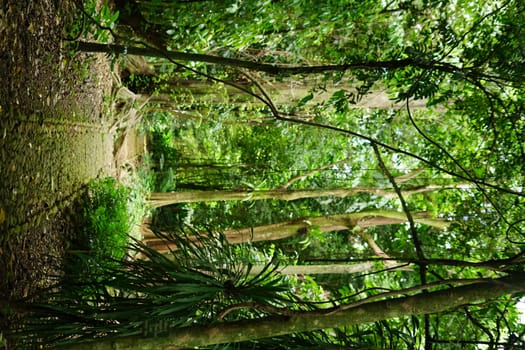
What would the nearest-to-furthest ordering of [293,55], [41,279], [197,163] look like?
[41,279] → [293,55] → [197,163]

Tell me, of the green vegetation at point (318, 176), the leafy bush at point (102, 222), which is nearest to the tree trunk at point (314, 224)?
the green vegetation at point (318, 176)

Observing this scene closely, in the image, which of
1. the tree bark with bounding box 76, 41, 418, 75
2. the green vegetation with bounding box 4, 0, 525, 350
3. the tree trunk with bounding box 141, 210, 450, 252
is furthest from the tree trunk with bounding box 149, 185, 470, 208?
the tree bark with bounding box 76, 41, 418, 75

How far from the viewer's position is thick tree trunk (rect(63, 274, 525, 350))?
161cm

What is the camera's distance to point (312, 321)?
168 cm

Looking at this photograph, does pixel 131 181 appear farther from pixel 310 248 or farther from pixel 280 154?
pixel 310 248

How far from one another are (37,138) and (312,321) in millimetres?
2462

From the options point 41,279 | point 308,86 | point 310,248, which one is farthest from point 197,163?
point 41,279

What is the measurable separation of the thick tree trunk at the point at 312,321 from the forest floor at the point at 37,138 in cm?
123

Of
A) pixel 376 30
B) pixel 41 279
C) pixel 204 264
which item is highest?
pixel 376 30

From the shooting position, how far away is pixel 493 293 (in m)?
1.58

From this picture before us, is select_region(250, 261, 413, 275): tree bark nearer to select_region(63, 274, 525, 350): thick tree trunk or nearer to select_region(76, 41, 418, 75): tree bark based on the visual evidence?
select_region(76, 41, 418, 75): tree bark

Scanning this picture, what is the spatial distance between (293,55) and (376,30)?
1078 millimetres

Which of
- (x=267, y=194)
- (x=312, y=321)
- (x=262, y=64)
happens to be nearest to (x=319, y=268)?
(x=267, y=194)

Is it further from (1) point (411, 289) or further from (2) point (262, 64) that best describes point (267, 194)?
(1) point (411, 289)
